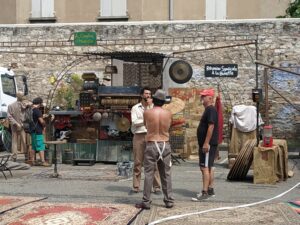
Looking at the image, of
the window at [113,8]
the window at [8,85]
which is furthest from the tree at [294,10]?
the window at [8,85]

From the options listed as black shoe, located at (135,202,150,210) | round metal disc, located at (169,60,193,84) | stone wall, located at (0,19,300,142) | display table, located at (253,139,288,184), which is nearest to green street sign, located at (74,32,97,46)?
stone wall, located at (0,19,300,142)

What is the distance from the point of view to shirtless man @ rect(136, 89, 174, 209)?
27.2ft

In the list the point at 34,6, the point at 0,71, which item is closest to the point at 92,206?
the point at 0,71

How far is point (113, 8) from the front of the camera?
25859 millimetres

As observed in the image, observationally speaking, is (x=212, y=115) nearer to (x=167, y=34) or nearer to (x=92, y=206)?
(x=92, y=206)

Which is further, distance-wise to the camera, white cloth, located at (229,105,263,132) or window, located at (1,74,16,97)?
window, located at (1,74,16,97)

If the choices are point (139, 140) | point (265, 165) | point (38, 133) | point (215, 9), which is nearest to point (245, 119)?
point (265, 165)

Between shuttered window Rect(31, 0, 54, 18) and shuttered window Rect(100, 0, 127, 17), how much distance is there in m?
2.37

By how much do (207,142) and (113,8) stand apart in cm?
1773

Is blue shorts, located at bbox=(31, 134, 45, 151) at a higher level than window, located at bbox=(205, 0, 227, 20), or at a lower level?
lower

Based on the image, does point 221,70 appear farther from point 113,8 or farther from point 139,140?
point 139,140

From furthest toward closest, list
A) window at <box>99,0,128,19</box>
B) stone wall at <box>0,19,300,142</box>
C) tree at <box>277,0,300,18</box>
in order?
window at <box>99,0,128,19</box>
tree at <box>277,0,300,18</box>
stone wall at <box>0,19,300,142</box>

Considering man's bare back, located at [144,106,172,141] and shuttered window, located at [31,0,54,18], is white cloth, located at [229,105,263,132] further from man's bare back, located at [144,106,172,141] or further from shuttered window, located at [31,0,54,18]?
shuttered window, located at [31,0,54,18]

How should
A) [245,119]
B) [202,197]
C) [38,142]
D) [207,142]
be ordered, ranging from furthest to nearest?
1. [245,119]
2. [38,142]
3. [202,197]
4. [207,142]
